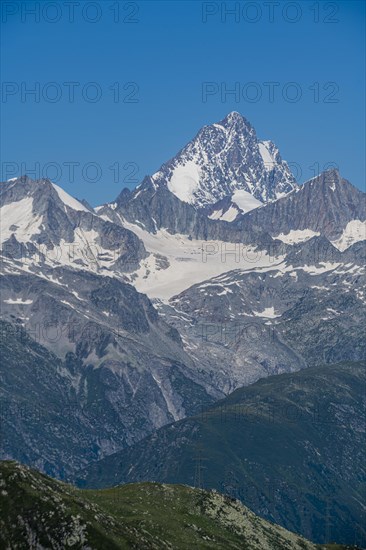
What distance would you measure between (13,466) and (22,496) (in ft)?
30.4

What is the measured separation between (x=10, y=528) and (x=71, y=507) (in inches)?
501

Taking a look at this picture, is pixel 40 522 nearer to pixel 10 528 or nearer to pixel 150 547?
pixel 10 528

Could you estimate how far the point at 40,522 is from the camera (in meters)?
181

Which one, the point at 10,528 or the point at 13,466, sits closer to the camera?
the point at 10,528

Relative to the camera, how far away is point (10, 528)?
7023 inches

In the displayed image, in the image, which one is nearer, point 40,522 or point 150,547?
point 40,522

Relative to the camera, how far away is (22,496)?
18438cm

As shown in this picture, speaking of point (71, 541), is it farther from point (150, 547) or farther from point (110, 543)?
point (150, 547)

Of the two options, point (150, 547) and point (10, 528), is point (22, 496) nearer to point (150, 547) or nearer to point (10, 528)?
point (10, 528)

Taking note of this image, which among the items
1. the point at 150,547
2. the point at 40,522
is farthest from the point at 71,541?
the point at 150,547

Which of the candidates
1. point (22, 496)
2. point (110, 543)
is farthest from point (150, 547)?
point (22, 496)

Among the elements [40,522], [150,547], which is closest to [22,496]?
[40,522]

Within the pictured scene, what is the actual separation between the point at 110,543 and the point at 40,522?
477 inches

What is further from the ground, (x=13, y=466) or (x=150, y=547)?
(x=13, y=466)
